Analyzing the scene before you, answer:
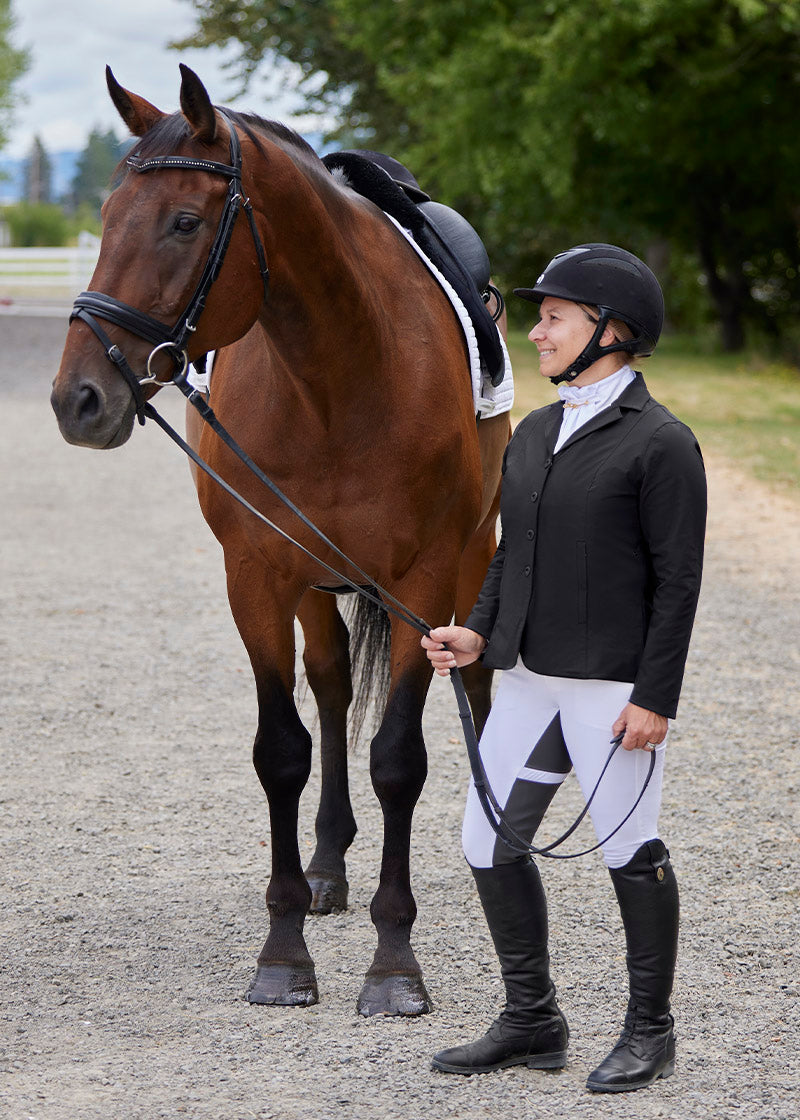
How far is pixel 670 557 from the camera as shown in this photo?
2.70 metres

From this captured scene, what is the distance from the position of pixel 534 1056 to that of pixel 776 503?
8790mm

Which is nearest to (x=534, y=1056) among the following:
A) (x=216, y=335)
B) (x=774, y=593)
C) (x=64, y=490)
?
(x=216, y=335)

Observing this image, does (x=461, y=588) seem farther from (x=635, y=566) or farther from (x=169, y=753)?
(x=635, y=566)

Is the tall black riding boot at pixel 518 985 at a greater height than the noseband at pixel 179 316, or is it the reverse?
the noseband at pixel 179 316

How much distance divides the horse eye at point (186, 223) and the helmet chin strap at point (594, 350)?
0.84m

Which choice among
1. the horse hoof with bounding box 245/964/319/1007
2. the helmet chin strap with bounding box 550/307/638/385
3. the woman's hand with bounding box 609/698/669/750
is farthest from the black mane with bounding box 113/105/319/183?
the horse hoof with bounding box 245/964/319/1007

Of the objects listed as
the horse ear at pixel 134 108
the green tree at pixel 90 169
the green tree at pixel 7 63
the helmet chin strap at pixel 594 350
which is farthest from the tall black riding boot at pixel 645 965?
the green tree at pixel 90 169

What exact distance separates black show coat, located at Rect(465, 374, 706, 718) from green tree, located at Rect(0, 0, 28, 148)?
51.8 meters

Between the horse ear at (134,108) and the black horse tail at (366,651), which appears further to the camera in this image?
the black horse tail at (366,651)

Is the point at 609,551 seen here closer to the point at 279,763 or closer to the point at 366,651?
the point at 279,763

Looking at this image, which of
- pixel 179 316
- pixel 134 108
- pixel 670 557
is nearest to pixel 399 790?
pixel 670 557

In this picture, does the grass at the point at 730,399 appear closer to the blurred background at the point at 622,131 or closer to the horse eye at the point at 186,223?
the blurred background at the point at 622,131

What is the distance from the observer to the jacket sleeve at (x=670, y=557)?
8.79 ft

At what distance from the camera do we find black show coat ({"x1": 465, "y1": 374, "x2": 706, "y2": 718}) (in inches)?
106
